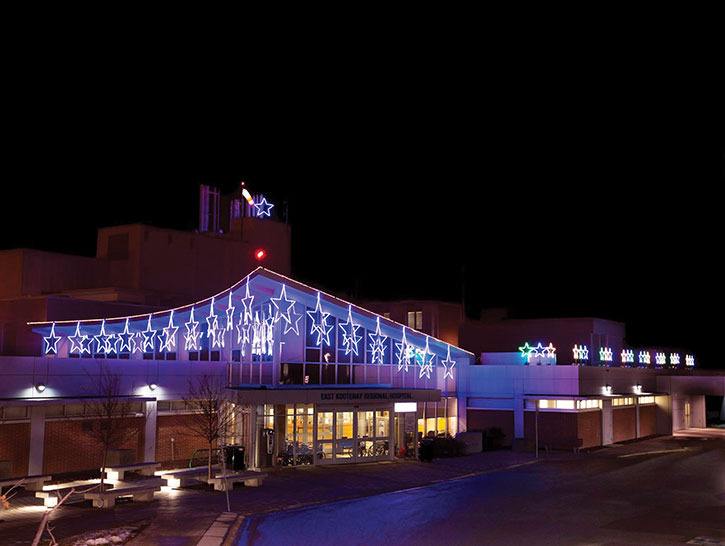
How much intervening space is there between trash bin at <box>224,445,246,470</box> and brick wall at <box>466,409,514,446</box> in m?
15.4

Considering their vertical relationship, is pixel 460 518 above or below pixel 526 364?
below

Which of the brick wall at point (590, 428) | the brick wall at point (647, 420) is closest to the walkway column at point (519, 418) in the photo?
the brick wall at point (590, 428)

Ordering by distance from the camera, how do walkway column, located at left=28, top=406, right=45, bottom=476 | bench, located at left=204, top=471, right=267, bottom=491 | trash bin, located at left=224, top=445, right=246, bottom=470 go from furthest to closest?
trash bin, located at left=224, top=445, right=246, bottom=470 → walkway column, located at left=28, top=406, right=45, bottom=476 → bench, located at left=204, top=471, right=267, bottom=491

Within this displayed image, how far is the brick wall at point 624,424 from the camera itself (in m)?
41.9

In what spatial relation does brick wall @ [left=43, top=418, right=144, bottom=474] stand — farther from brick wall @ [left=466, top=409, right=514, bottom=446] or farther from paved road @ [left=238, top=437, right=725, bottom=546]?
brick wall @ [left=466, top=409, right=514, bottom=446]

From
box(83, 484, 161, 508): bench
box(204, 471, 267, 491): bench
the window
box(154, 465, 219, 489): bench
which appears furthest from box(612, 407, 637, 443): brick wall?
box(83, 484, 161, 508): bench

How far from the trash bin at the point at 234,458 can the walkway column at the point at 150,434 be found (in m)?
2.79

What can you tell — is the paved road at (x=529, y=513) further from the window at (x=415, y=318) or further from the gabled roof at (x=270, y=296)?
the window at (x=415, y=318)

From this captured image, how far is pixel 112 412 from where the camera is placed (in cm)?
2655

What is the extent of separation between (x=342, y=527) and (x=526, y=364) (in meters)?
22.8

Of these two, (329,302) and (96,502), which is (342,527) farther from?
(329,302)

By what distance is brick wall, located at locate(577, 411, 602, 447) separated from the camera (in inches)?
1483

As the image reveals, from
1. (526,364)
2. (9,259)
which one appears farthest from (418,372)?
(9,259)

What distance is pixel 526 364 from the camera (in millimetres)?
39688
